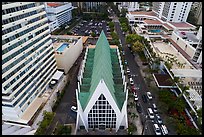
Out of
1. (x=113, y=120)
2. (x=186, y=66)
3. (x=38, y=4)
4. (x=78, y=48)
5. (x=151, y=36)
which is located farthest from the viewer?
(x=151, y=36)

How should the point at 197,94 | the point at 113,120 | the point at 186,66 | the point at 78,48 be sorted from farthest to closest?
the point at 78,48, the point at 186,66, the point at 197,94, the point at 113,120

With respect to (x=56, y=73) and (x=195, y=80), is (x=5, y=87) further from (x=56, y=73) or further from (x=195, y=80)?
(x=195, y=80)

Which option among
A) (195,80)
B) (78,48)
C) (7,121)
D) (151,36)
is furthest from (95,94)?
(151,36)

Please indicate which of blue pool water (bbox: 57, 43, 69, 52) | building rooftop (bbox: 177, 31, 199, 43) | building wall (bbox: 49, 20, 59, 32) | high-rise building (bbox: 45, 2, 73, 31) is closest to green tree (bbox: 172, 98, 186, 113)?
building rooftop (bbox: 177, 31, 199, 43)

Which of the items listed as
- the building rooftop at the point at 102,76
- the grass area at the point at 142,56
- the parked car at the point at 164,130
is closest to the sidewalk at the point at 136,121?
the parked car at the point at 164,130

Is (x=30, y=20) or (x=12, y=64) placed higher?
(x=30, y=20)
